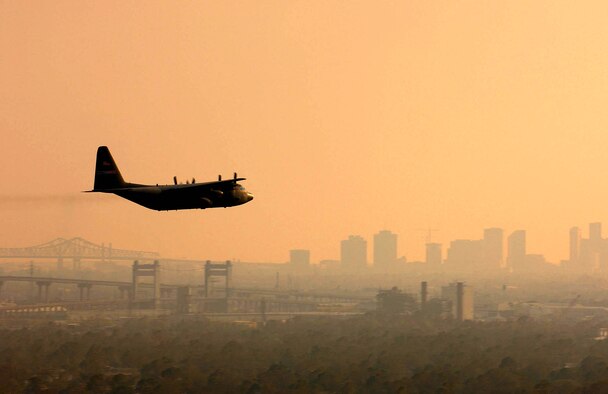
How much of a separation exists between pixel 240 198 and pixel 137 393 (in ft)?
375

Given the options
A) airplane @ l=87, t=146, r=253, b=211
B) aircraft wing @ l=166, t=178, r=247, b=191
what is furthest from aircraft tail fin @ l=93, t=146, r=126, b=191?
aircraft wing @ l=166, t=178, r=247, b=191

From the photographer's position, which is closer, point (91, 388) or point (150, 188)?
point (150, 188)

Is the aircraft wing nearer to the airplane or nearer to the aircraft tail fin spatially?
the airplane

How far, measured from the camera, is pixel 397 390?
197625 mm

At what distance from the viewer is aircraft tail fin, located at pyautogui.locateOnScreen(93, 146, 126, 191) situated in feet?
288

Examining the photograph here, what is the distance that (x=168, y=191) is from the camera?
8488 cm

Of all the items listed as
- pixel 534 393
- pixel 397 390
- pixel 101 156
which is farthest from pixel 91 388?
pixel 101 156

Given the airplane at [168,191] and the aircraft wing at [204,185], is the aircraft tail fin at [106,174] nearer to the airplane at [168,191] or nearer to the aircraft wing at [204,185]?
the airplane at [168,191]

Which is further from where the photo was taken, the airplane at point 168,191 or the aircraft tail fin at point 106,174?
the aircraft tail fin at point 106,174

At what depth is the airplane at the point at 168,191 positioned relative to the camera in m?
85.1

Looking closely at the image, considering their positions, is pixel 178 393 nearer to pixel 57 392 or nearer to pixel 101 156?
pixel 57 392

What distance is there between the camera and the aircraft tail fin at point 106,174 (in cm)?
8781

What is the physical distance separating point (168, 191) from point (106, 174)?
6415 mm

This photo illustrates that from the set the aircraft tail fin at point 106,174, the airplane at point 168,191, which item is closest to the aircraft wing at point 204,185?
the airplane at point 168,191
